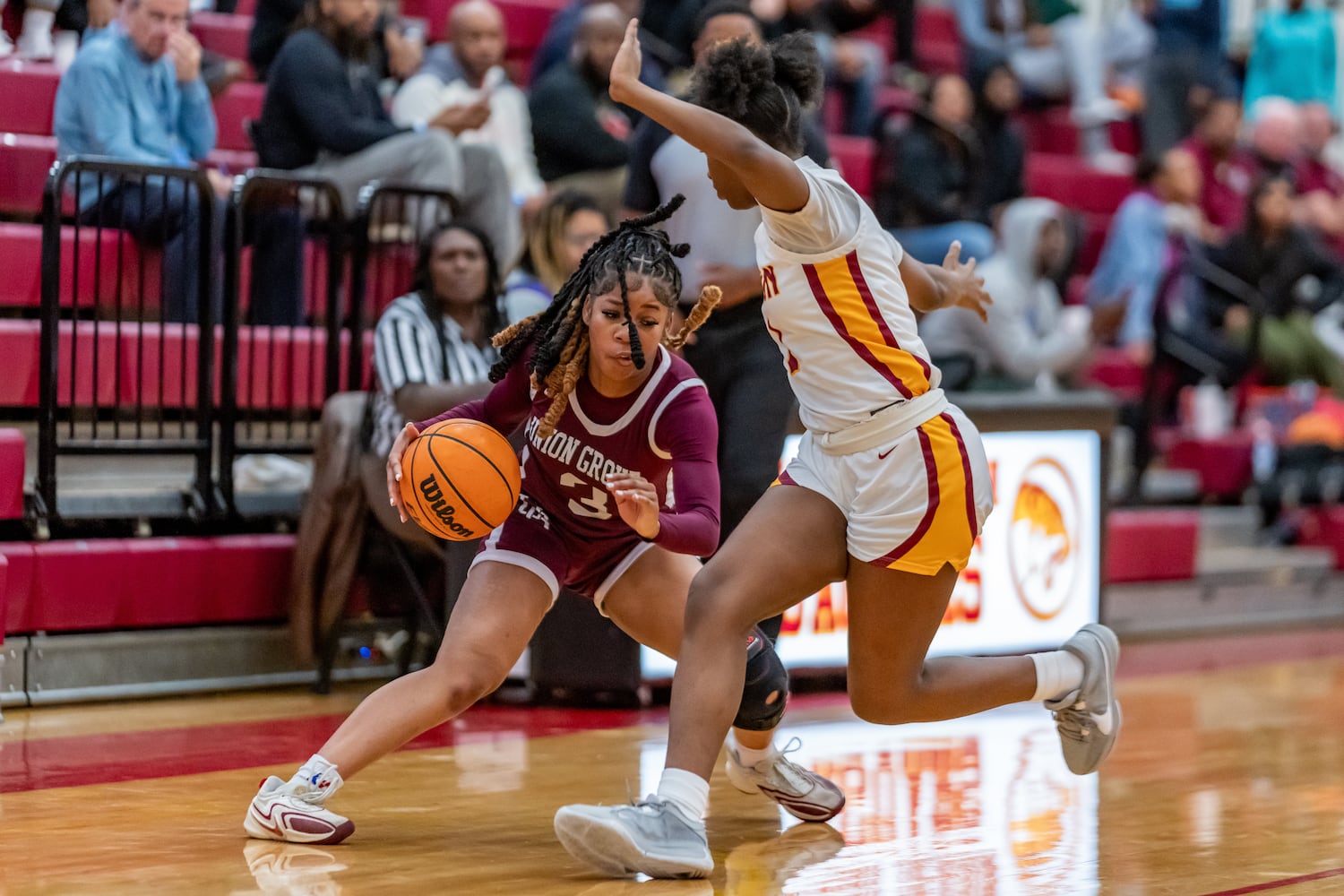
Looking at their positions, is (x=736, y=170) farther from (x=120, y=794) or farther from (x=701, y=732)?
(x=120, y=794)

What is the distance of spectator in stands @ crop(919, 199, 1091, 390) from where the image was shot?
8.78 meters

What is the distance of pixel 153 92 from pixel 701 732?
4429mm

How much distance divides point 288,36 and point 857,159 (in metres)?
4.00

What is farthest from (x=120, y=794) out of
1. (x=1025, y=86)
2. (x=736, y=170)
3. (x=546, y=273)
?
(x=1025, y=86)

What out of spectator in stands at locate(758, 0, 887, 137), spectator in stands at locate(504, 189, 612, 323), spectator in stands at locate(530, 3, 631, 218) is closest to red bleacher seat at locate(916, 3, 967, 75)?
spectator in stands at locate(758, 0, 887, 137)

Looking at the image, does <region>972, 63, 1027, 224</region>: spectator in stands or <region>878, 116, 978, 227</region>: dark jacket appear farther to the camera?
<region>972, 63, 1027, 224</region>: spectator in stands

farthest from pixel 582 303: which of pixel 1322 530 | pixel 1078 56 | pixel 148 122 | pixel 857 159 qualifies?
pixel 1078 56

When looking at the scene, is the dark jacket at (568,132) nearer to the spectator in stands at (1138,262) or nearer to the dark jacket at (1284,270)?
the spectator in stands at (1138,262)

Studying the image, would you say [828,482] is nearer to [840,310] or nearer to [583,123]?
[840,310]

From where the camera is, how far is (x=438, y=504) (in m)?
4.25

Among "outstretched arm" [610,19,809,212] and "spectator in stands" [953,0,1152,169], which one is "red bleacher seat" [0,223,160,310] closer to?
"outstretched arm" [610,19,809,212]

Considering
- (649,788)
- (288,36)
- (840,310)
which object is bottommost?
(649,788)

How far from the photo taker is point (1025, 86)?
14023mm

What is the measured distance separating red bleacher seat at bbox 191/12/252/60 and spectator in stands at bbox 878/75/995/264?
3.62 meters
